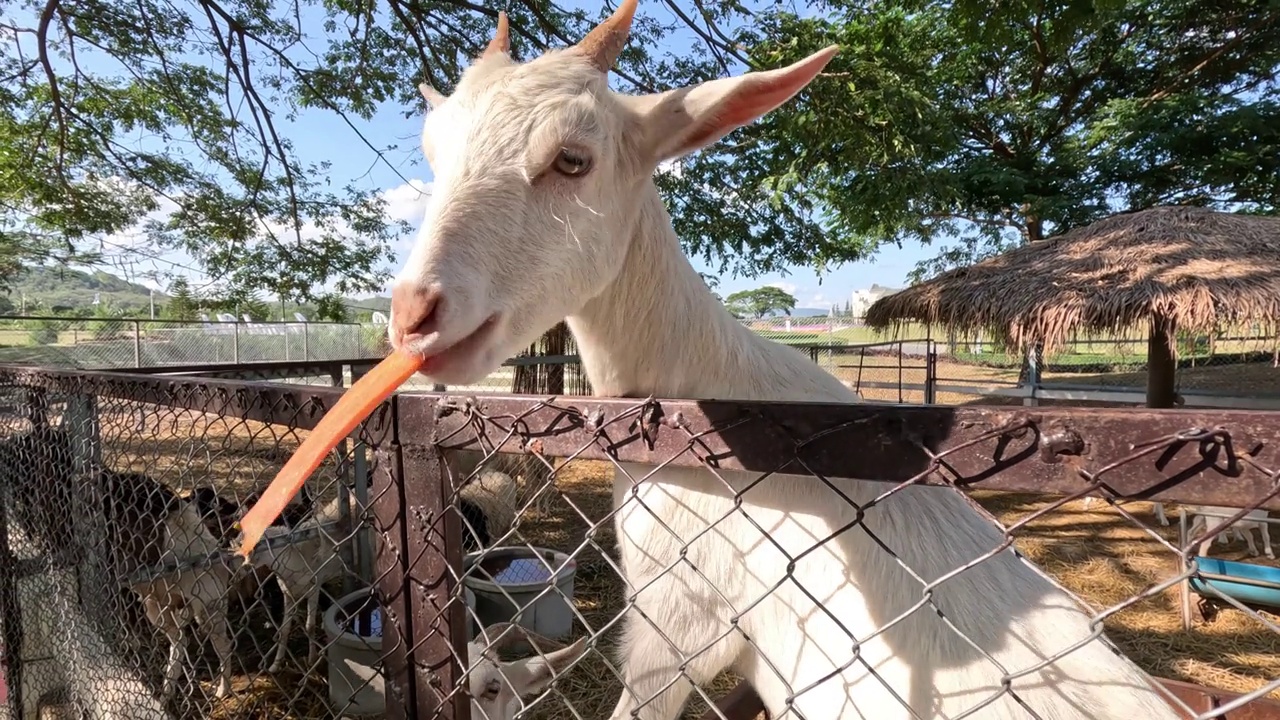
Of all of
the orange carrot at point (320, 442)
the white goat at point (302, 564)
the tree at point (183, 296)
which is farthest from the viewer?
the tree at point (183, 296)

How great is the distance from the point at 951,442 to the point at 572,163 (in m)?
1.03

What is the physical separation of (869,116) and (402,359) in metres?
5.24

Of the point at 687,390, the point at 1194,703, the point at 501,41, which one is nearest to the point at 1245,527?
the point at 1194,703

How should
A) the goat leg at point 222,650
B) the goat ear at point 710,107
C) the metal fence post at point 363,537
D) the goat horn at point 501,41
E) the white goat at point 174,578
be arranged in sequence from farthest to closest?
the metal fence post at point 363,537, the white goat at point 174,578, the goat leg at point 222,650, the goat horn at point 501,41, the goat ear at point 710,107

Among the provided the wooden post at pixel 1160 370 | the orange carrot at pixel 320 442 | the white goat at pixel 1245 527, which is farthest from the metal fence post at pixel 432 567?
the wooden post at pixel 1160 370

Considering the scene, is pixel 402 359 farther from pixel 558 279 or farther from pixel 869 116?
pixel 869 116

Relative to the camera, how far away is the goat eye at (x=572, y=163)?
1.41 meters

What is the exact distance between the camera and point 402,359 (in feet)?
3.45

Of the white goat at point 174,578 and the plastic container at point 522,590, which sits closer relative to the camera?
the white goat at point 174,578

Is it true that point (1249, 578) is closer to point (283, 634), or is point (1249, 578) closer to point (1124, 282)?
point (1124, 282)

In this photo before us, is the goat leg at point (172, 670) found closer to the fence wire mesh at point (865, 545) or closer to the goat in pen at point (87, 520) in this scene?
the goat in pen at point (87, 520)

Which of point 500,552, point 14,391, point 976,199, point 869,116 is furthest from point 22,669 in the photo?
point 976,199

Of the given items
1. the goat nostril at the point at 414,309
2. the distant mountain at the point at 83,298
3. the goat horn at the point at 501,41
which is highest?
the distant mountain at the point at 83,298

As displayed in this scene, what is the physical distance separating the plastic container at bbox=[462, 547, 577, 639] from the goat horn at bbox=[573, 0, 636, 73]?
2662 millimetres
